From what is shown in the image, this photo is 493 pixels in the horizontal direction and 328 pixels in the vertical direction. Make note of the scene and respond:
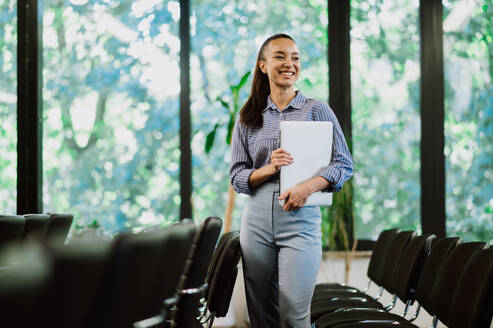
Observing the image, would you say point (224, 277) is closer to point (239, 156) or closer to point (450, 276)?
point (239, 156)

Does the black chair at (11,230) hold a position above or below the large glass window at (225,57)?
below

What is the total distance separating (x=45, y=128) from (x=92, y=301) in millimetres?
3982

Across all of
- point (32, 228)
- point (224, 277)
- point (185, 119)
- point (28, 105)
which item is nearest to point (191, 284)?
point (224, 277)

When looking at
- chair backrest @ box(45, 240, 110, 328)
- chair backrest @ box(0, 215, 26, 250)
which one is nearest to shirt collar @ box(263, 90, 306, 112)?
chair backrest @ box(0, 215, 26, 250)

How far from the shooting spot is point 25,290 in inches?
40.1

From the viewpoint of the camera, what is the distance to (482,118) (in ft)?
15.1

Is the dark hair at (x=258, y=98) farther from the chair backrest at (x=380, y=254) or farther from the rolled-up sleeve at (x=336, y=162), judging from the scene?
the chair backrest at (x=380, y=254)

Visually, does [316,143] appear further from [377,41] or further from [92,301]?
[377,41]

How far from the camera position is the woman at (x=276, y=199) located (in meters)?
2.02

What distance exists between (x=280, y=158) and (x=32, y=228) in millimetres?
1150

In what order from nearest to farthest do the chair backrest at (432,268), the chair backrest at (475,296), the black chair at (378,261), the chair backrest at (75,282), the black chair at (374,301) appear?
the chair backrest at (75,282)
the chair backrest at (475,296)
the chair backrest at (432,268)
the black chair at (374,301)
the black chair at (378,261)

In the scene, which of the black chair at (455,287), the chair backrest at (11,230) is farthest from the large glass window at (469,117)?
the chair backrest at (11,230)

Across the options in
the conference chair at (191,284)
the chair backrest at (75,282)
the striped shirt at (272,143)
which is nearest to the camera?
the chair backrest at (75,282)

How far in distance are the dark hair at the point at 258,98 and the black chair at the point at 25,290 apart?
131cm
